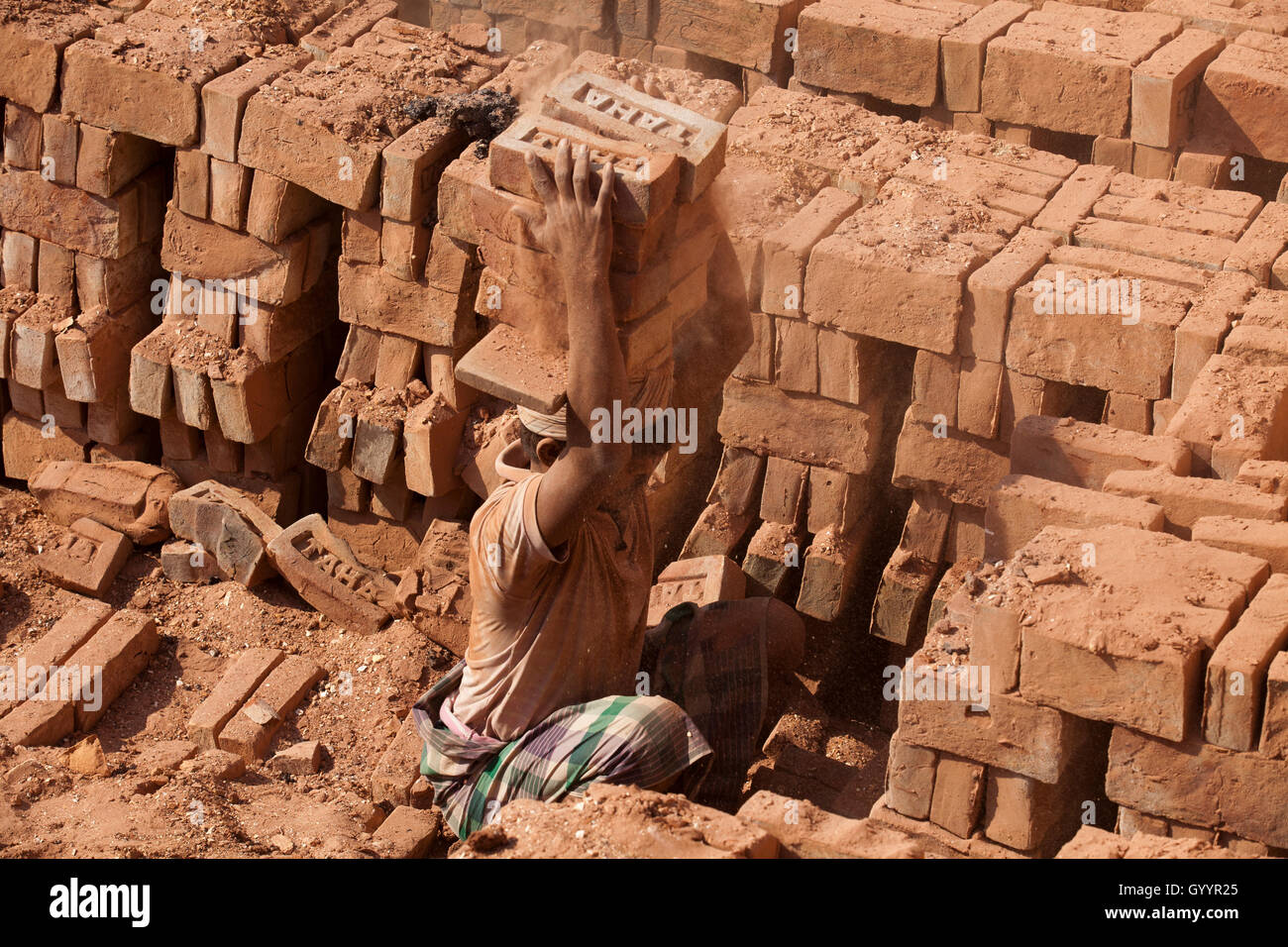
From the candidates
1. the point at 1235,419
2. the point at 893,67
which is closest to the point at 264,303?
the point at 893,67

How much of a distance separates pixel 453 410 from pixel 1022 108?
11.8 ft

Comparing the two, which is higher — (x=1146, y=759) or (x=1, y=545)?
(x=1146, y=759)

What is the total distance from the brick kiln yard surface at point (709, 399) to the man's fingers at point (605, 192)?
0.22 feet

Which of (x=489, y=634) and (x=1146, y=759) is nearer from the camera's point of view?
(x=1146, y=759)

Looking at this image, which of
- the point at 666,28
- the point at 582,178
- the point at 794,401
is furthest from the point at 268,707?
the point at 666,28

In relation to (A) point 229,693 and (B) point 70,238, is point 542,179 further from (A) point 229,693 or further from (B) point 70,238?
(B) point 70,238

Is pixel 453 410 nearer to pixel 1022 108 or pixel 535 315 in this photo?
pixel 535 315

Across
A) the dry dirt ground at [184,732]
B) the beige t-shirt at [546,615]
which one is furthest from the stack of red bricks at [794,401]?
the beige t-shirt at [546,615]

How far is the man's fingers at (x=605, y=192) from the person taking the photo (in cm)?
513

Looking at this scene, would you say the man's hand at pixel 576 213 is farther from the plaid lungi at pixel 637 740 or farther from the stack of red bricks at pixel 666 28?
the stack of red bricks at pixel 666 28

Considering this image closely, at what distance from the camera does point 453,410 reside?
845cm

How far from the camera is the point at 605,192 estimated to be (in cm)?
513

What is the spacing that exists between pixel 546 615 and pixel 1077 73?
4.98 metres

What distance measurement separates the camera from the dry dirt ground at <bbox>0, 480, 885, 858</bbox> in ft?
20.7
